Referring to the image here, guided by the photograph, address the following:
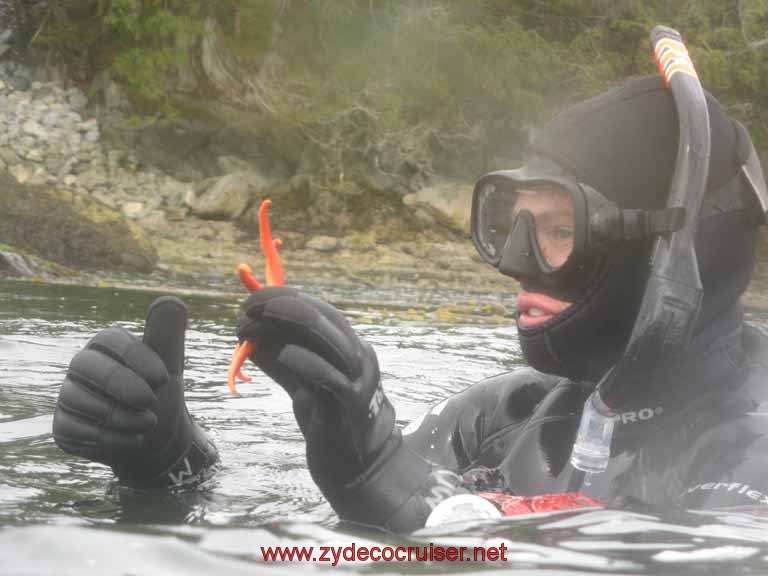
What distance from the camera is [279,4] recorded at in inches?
740

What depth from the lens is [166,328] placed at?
254 centimetres

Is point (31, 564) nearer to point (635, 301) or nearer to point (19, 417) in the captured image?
point (635, 301)

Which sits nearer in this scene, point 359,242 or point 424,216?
point 359,242

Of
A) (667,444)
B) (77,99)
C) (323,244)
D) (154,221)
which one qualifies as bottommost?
(323,244)

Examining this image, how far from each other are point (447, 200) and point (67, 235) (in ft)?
25.6

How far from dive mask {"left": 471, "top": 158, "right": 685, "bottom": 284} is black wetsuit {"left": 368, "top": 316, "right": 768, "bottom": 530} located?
316 millimetres

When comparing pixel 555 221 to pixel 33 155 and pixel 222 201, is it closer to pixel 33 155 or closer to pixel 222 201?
pixel 222 201

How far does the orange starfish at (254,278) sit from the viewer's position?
7.03 ft

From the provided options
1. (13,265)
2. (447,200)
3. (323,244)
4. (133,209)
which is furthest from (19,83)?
(13,265)

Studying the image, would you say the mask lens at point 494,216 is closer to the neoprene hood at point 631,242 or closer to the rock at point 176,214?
the neoprene hood at point 631,242

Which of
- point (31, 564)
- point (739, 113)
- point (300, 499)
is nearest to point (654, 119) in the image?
point (300, 499)

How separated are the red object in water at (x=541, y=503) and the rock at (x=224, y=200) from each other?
610 inches

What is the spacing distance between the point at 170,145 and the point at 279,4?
3128 millimetres

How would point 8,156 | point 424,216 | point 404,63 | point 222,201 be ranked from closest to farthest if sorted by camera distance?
Result: point 222,201, point 8,156, point 424,216, point 404,63
